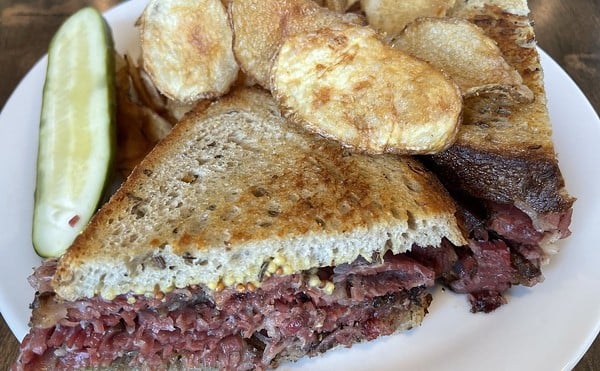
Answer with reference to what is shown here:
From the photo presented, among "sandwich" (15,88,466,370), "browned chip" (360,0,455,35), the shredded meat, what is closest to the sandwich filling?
"sandwich" (15,88,466,370)

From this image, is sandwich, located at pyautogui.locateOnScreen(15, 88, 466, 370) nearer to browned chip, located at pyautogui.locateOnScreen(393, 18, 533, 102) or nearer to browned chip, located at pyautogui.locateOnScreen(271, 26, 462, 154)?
browned chip, located at pyautogui.locateOnScreen(271, 26, 462, 154)

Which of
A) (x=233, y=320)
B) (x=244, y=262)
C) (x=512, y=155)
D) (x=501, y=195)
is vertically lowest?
(x=233, y=320)

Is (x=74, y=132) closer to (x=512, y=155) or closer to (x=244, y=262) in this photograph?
(x=244, y=262)

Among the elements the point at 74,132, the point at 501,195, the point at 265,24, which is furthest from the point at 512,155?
the point at 74,132

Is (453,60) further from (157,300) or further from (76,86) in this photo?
(76,86)

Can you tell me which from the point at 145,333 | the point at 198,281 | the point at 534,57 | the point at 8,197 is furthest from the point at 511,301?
the point at 8,197

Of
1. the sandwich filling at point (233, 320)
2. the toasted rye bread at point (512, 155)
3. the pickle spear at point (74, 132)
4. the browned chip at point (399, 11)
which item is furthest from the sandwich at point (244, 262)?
the browned chip at point (399, 11)
